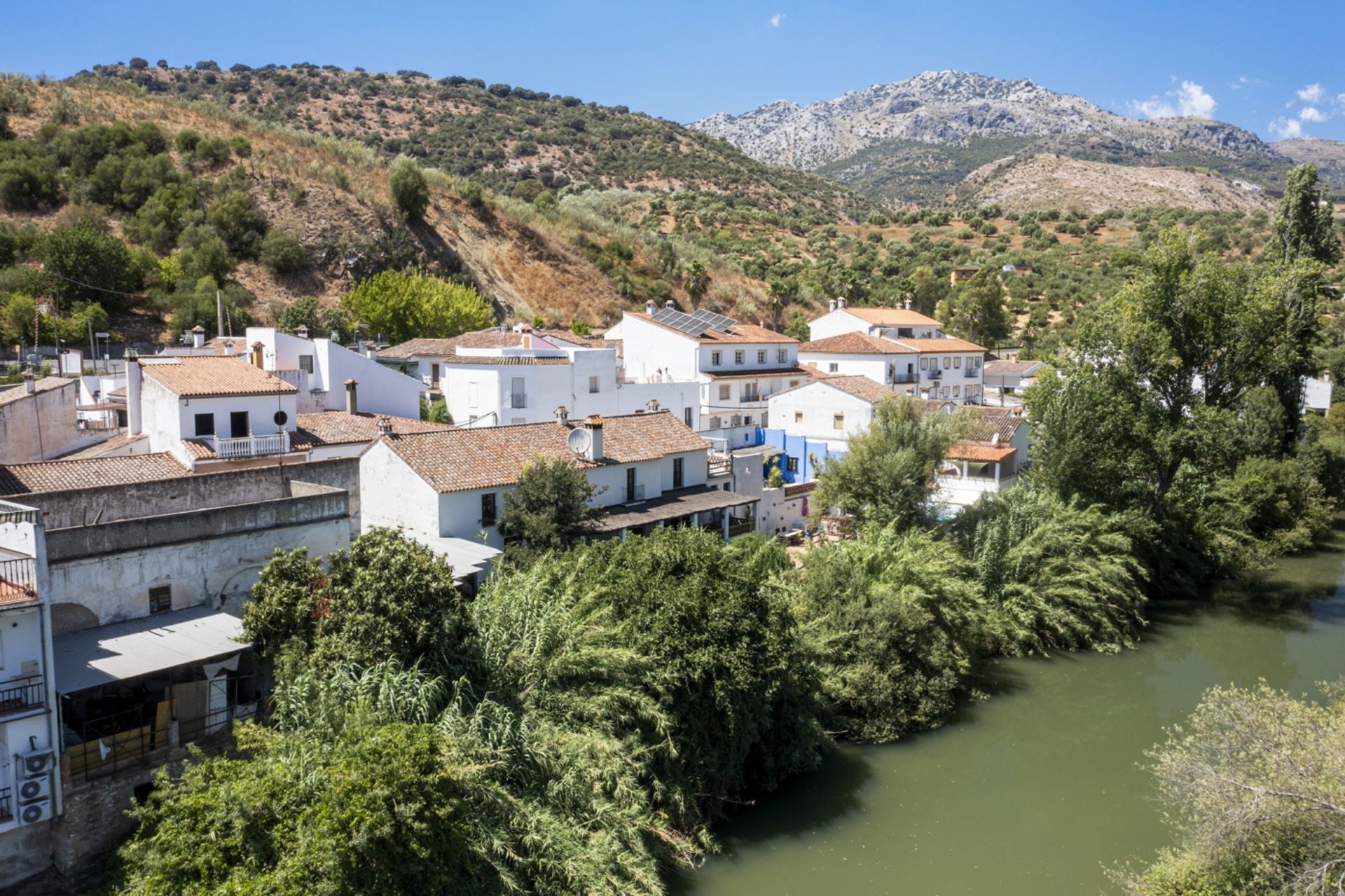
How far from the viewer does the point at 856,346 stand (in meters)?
52.7

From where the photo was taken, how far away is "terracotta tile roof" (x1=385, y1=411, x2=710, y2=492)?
2477 cm

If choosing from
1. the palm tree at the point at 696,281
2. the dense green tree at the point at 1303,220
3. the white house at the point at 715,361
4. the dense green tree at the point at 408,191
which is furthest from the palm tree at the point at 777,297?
the dense green tree at the point at 1303,220

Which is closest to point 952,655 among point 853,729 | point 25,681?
point 853,729

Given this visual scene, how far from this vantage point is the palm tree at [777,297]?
7019 centimetres

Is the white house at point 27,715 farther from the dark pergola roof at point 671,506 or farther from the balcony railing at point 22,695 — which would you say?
the dark pergola roof at point 671,506

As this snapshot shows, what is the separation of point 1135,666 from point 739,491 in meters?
12.9

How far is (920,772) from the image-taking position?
2108 centimetres

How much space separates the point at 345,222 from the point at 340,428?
3737 centimetres

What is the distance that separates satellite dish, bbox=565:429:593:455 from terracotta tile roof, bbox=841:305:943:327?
1326 inches

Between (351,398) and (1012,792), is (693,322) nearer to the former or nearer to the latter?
(351,398)

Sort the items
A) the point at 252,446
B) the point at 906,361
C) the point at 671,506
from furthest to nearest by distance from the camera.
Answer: the point at 906,361 < the point at 671,506 < the point at 252,446

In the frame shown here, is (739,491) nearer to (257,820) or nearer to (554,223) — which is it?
(257,820)

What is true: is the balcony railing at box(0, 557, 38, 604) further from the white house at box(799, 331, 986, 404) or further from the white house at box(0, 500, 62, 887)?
the white house at box(799, 331, 986, 404)

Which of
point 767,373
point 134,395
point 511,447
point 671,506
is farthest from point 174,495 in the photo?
point 767,373
